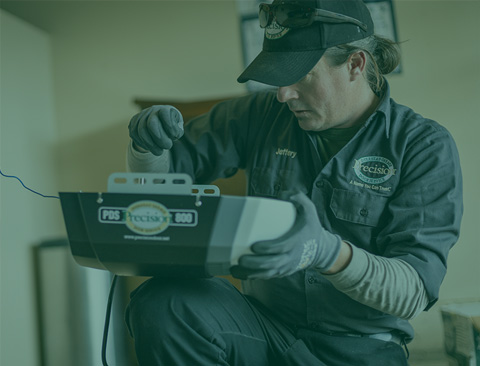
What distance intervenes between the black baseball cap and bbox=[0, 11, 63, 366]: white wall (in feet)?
4.28

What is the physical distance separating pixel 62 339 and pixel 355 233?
4.66 feet

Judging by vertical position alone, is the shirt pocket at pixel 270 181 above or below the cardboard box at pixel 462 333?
above

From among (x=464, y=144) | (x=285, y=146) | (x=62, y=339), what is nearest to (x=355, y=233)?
(x=285, y=146)

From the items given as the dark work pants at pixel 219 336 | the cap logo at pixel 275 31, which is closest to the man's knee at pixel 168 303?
the dark work pants at pixel 219 336

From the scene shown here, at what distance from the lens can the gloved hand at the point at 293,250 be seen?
0.69m

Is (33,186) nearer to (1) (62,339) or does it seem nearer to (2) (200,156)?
(1) (62,339)

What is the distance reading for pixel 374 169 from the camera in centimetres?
102

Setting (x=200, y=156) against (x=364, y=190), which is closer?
(x=364, y=190)

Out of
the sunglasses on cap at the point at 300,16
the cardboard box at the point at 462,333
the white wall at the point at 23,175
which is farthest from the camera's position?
the white wall at the point at 23,175

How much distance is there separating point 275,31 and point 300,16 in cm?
7

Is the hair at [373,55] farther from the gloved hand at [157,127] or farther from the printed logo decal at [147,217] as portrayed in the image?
the printed logo decal at [147,217]

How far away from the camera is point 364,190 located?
1.02m

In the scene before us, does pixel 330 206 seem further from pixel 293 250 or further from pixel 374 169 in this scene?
pixel 293 250

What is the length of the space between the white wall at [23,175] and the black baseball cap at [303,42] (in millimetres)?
1304
